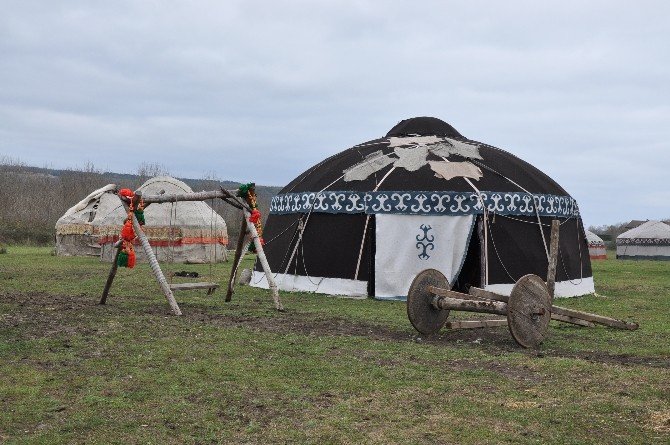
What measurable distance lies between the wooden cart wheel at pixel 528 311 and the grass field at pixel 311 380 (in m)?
0.27

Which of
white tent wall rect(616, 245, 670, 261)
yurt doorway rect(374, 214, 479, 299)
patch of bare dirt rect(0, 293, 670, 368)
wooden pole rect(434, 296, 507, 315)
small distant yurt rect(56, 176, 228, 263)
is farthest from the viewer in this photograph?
white tent wall rect(616, 245, 670, 261)

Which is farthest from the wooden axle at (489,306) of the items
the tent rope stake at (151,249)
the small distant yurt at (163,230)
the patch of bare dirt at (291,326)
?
the small distant yurt at (163,230)

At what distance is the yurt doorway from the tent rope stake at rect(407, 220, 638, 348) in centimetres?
489

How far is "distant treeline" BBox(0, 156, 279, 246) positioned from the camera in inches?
2175

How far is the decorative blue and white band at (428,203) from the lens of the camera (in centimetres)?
1695

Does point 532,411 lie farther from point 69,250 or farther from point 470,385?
point 69,250

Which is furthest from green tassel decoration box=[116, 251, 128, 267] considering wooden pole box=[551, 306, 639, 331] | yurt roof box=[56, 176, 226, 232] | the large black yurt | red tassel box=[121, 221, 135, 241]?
yurt roof box=[56, 176, 226, 232]

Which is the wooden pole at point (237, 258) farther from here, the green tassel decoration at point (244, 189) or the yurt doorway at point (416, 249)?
the yurt doorway at point (416, 249)

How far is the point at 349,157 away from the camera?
1923 cm

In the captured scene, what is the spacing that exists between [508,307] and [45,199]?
84457 millimetres

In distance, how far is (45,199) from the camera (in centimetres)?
8700

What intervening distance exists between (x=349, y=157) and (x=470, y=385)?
11894 mm

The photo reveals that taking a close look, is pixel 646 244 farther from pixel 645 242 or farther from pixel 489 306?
pixel 489 306

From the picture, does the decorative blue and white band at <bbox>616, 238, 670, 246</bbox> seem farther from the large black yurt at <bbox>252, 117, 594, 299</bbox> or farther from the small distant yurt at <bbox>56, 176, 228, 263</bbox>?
the large black yurt at <bbox>252, 117, 594, 299</bbox>
